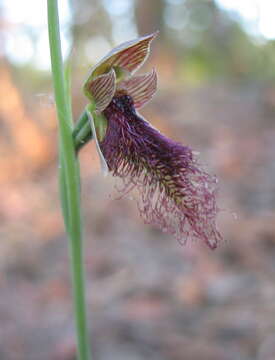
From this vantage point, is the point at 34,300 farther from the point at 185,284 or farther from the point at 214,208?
the point at 214,208

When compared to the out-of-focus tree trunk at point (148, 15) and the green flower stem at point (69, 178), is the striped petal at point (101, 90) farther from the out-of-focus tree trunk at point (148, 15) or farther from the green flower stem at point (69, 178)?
the out-of-focus tree trunk at point (148, 15)

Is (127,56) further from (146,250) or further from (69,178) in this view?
(146,250)

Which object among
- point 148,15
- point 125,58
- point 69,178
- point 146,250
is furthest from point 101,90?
point 148,15

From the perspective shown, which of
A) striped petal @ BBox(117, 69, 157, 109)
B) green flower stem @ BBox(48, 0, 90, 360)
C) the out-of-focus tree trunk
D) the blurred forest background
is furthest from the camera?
the out-of-focus tree trunk

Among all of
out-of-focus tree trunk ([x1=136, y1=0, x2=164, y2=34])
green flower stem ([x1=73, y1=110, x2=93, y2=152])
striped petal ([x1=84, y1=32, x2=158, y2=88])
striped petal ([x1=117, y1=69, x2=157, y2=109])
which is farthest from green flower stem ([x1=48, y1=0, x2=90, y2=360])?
out-of-focus tree trunk ([x1=136, y1=0, x2=164, y2=34])

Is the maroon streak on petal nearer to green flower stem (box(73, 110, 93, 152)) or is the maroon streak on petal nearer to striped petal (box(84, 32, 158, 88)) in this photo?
striped petal (box(84, 32, 158, 88))

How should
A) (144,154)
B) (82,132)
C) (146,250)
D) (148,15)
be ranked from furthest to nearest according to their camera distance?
(148,15) < (146,250) < (144,154) < (82,132)

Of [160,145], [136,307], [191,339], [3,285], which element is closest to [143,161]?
[160,145]
